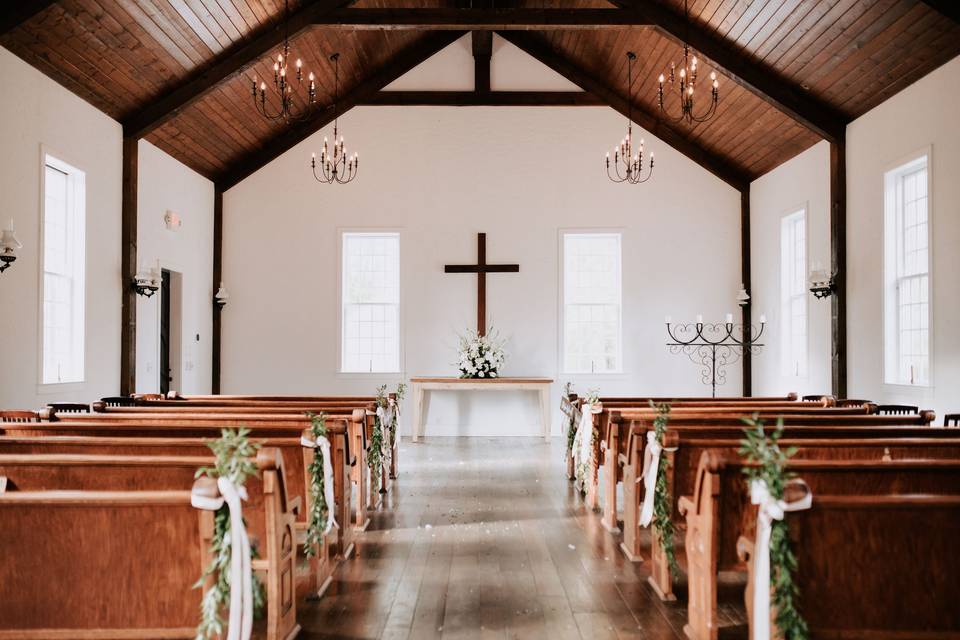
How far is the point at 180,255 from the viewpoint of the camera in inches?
361

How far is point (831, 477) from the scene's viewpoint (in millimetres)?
3158

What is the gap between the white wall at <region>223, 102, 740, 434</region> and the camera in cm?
1024

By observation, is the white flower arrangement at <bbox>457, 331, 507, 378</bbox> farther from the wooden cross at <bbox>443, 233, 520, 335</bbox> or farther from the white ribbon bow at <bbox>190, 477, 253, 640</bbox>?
the white ribbon bow at <bbox>190, 477, 253, 640</bbox>

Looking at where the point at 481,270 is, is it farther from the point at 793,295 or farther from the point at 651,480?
the point at 651,480

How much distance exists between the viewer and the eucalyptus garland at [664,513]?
3539mm

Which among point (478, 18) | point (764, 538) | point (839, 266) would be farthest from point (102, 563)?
point (839, 266)

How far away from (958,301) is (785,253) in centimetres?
336

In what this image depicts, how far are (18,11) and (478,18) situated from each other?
3.93m

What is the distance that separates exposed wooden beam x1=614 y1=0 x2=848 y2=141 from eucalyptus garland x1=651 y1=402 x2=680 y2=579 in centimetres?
513

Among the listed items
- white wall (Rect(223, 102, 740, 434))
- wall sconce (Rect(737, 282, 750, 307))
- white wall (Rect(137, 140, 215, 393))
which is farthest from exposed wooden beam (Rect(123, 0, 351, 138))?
wall sconce (Rect(737, 282, 750, 307))

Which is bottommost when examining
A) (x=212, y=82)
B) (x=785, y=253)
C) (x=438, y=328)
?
(x=438, y=328)

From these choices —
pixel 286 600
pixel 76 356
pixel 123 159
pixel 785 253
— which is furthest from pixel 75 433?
pixel 785 253

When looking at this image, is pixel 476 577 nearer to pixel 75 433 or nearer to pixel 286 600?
pixel 286 600

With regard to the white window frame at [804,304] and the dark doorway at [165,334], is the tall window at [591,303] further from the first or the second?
the dark doorway at [165,334]
